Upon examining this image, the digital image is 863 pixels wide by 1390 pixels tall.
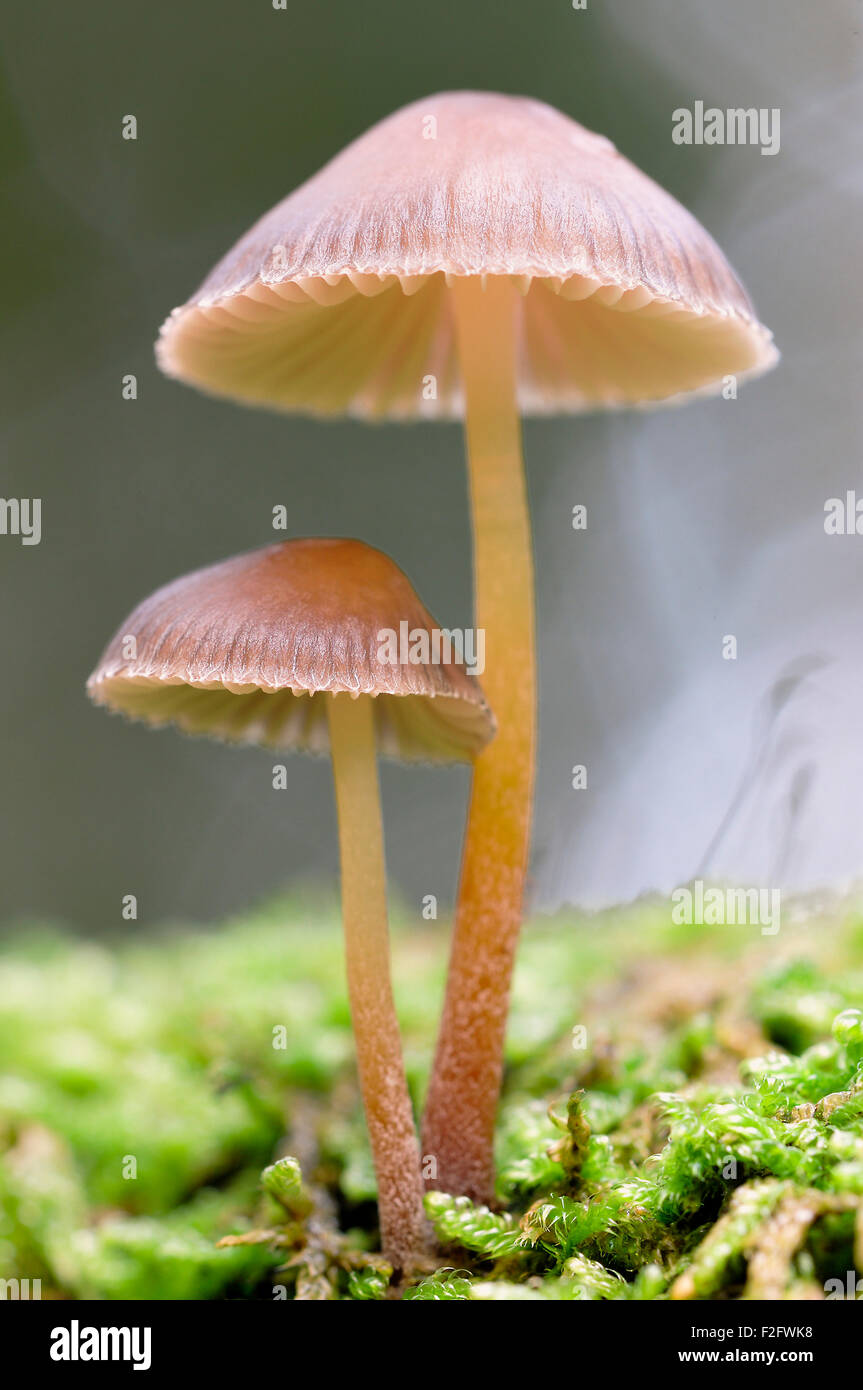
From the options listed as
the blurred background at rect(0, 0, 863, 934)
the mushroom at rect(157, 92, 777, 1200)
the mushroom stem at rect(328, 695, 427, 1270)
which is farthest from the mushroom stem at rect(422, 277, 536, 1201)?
the blurred background at rect(0, 0, 863, 934)

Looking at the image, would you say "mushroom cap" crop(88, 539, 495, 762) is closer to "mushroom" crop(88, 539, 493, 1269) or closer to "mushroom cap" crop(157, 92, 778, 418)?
"mushroom" crop(88, 539, 493, 1269)

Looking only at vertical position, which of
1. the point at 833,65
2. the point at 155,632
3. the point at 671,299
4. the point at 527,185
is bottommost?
the point at 155,632

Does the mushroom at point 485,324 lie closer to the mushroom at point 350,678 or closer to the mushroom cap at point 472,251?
the mushroom cap at point 472,251

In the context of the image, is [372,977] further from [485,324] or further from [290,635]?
[485,324]
